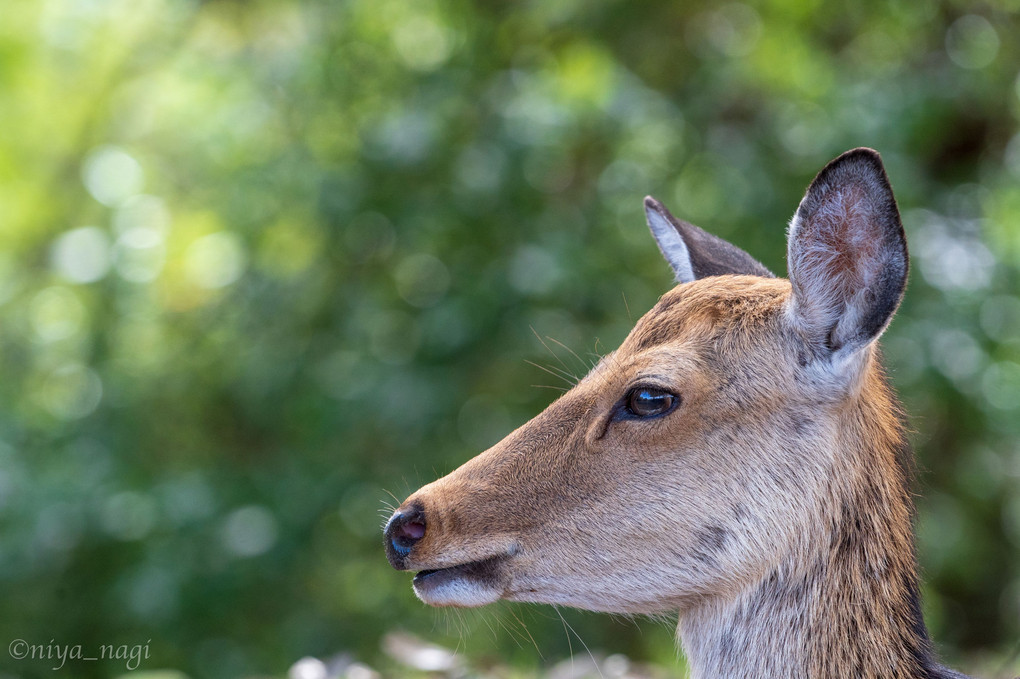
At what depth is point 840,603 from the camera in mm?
2367

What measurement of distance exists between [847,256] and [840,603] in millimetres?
812

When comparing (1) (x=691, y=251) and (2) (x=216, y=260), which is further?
(2) (x=216, y=260)

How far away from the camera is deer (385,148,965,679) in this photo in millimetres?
2346

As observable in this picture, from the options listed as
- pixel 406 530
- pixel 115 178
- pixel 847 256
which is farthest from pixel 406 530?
pixel 115 178

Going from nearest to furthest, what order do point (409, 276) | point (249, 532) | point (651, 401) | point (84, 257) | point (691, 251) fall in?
point (651, 401), point (691, 251), point (249, 532), point (409, 276), point (84, 257)

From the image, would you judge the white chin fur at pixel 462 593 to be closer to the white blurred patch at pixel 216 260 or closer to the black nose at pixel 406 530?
the black nose at pixel 406 530

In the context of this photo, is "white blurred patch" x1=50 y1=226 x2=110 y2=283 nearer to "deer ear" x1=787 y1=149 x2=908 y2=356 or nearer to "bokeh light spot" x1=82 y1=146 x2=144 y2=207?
"bokeh light spot" x1=82 y1=146 x2=144 y2=207

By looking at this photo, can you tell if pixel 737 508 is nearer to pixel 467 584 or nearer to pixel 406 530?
pixel 467 584

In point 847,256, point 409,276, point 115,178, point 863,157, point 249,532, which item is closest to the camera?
point 863,157

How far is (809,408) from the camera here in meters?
2.39

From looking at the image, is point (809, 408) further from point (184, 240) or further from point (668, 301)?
point (184, 240)

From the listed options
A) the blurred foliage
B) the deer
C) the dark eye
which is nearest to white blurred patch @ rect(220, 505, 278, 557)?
the blurred foliage

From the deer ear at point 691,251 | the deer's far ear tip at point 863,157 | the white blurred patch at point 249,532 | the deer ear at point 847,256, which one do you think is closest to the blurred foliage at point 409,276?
the white blurred patch at point 249,532

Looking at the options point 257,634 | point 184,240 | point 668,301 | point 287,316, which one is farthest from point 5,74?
point 668,301
